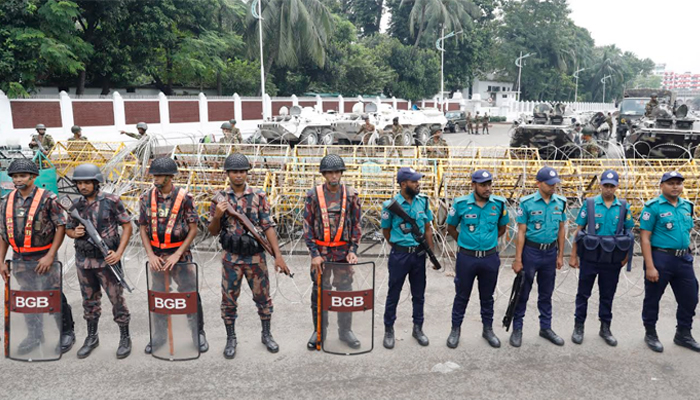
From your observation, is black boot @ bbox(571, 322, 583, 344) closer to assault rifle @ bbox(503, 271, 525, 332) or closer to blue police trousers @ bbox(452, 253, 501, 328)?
assault rifle @ bbox(503, 271, 525, 332)

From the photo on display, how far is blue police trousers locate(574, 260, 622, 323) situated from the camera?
468 centimetres

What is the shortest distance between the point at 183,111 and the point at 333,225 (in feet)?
73.3

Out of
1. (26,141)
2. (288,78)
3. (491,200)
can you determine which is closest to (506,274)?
(491,200)

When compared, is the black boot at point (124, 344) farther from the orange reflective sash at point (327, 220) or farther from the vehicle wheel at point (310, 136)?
the vehicle wheel at point (310, 136)

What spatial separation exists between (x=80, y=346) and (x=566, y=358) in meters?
4.23

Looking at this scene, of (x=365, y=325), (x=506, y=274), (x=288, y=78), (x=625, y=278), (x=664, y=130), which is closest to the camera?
(x=365, y=325)

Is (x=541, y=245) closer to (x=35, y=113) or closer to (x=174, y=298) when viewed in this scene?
(x=174, y=298)

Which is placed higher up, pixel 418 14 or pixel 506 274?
pixel 418 14

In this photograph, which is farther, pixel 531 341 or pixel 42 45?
pixel 42 45

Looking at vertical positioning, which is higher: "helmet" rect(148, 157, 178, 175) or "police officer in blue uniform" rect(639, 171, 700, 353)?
"helmet" rect(148, 157, 178, 175)

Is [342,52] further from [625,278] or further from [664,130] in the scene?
[625,278]

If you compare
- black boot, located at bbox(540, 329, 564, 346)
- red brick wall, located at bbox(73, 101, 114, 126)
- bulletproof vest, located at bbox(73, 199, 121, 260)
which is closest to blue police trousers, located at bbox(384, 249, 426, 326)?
black boot, located at bbox(540, 329, 564, 346)

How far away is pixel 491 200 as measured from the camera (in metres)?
4.57

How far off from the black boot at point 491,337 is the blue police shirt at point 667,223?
5.15 ft
